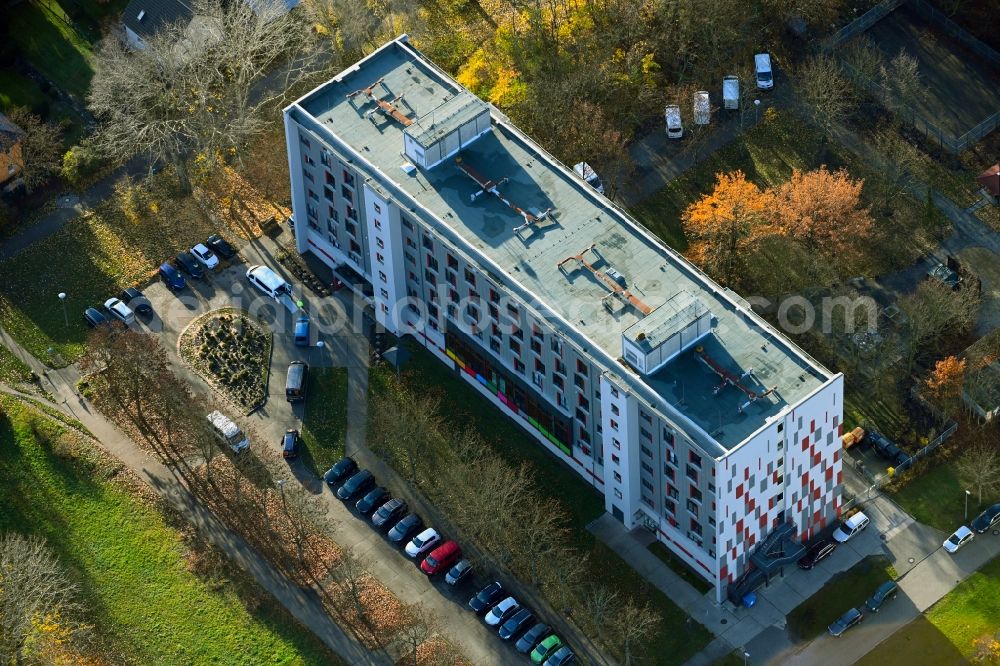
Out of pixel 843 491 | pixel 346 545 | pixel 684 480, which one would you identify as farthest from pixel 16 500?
pixel 843 491

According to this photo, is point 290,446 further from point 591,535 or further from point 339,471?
point 591,535

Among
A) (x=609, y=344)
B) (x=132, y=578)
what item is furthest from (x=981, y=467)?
(x=132, y=578)

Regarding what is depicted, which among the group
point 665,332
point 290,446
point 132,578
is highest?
point 132,578

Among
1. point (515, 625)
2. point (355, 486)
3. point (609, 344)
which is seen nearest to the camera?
point (609, 344)

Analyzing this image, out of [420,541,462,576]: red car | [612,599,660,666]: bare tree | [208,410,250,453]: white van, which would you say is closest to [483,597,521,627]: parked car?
[420,541,462,576]: red car

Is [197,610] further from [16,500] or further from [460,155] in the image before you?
[460,155]

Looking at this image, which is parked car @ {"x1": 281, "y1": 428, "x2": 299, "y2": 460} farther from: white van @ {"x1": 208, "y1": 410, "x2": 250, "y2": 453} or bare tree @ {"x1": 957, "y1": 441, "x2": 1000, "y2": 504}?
bare tree @ {"x1": 957, "y1": 441, "x2": 1000, "y2": 504}

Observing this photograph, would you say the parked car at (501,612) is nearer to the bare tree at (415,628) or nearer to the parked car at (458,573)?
the parked car at (458,573)

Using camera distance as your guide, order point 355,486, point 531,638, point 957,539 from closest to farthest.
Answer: point 531,638
point 957,539
point 355,486

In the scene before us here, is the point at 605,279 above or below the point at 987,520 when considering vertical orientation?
above
